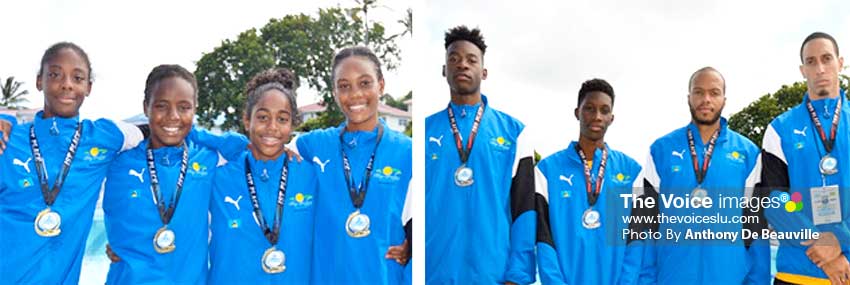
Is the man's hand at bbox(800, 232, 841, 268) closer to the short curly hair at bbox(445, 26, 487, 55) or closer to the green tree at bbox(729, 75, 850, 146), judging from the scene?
the green tree at bbox(729, 75, 850, 146)

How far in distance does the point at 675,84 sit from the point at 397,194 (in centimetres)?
157

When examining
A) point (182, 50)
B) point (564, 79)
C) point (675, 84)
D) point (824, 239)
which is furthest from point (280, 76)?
point (824, 239)

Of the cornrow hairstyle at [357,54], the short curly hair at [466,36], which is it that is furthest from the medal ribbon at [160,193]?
the short curly hair at [466,36]

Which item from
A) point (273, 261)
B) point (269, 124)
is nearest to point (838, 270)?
point (273, 261)

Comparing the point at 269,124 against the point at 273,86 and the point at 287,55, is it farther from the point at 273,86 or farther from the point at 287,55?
the point at 287,55

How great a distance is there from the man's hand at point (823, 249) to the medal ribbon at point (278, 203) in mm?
2633

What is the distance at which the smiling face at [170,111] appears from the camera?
3646 mm

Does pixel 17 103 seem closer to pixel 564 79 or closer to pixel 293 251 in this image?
pixel 293 251

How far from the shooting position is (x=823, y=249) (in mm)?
3703

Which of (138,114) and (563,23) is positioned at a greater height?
(563,23)

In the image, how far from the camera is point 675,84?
3.94m

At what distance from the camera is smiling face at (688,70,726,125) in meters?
3.85

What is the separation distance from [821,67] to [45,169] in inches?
151

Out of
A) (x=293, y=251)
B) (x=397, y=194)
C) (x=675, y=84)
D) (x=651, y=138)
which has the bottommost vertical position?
(x=293, y=251)
